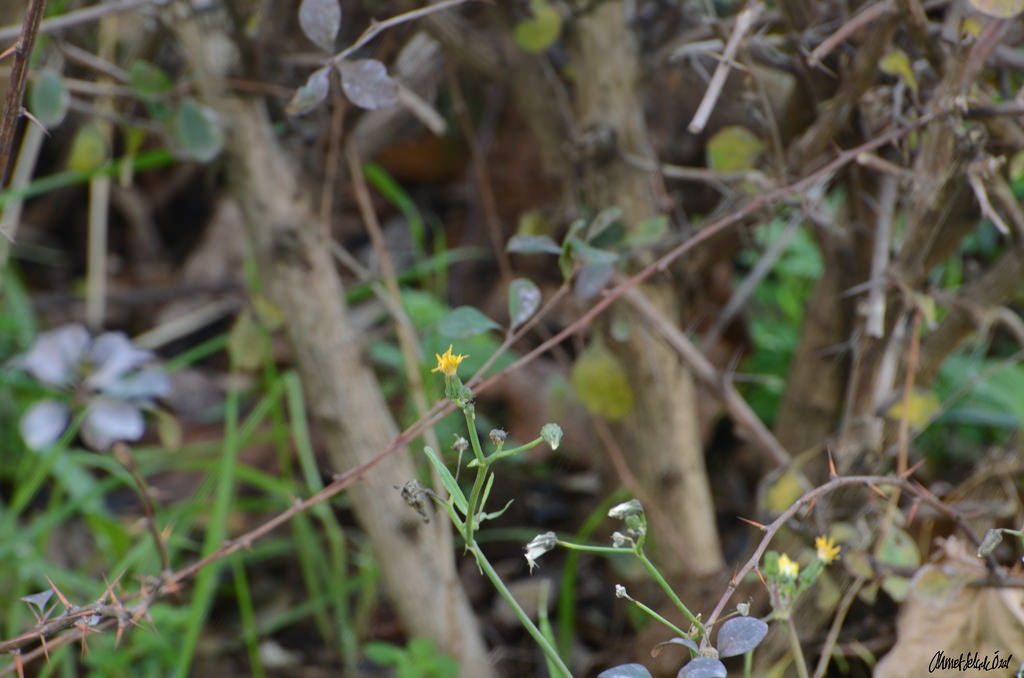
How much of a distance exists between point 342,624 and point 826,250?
0.92 m

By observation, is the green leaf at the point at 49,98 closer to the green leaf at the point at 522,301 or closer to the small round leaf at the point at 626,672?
the green leaf at the point at 522,301

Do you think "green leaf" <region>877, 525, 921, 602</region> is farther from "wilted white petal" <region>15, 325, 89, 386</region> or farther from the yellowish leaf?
"wilted white petal" <region>15, 325, 89, 386</region>

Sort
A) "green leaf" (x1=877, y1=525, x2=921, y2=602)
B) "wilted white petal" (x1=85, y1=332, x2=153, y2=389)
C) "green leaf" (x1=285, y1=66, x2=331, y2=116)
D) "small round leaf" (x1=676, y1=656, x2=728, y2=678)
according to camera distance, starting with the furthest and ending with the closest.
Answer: "wilted white petal" (x1=85, y1=332, x2=153, y2=389) < "green leaf" (x1=877, y1=525, x2=921, y2=602) < "green leaf" (x1=285, y1=66, x2=331, y2=116) < "small round leaf" (x1=676, y1=656, x2=728, y2=678)

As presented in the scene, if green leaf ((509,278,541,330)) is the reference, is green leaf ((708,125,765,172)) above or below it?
above

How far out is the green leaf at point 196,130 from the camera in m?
1.21

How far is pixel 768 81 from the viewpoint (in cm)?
127

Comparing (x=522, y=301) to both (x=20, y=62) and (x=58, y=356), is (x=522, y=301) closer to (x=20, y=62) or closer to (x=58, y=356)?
(x=20, y=62)

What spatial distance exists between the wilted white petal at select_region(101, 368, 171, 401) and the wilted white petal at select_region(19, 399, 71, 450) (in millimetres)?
68

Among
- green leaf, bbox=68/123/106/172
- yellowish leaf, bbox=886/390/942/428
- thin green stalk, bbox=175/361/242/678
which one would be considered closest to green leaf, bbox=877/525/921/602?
yellowish leaf, bbox=886/390/942/428

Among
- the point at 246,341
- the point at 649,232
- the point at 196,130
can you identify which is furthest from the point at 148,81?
the point at 649,232

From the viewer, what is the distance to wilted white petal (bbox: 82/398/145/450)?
1.23 meters

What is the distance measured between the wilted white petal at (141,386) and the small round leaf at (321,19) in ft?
1.95

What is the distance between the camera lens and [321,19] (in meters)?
0.91

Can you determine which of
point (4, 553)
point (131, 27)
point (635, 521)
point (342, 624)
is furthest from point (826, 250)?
point (131, 27)
